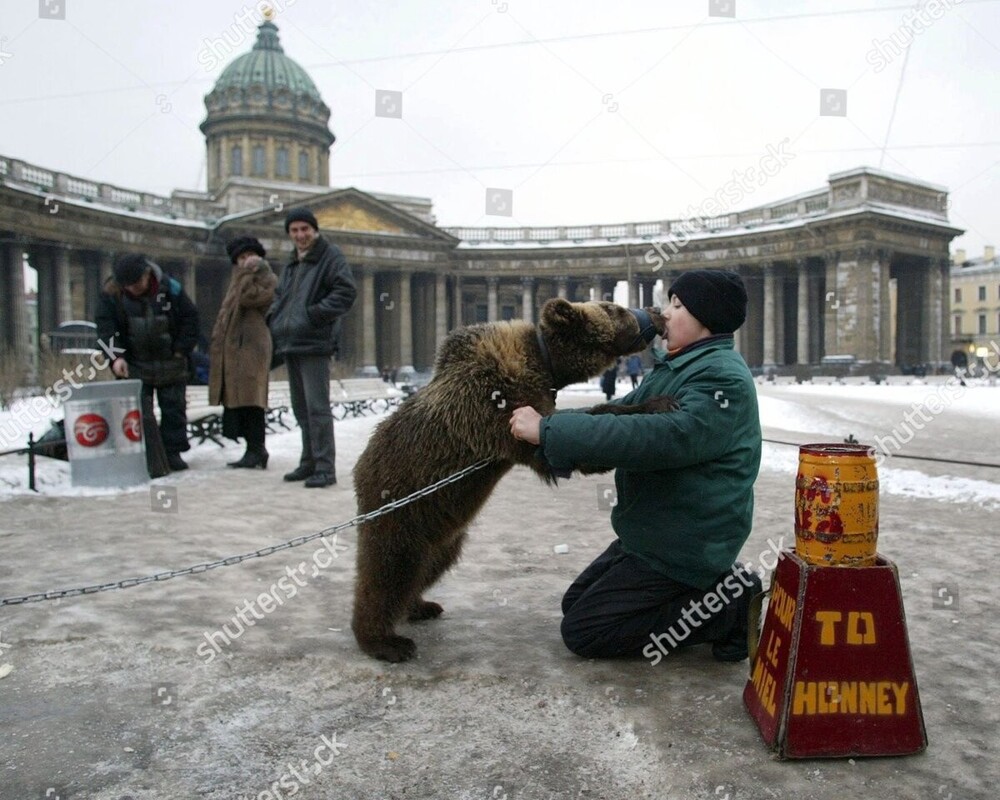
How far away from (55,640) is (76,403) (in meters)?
4.24

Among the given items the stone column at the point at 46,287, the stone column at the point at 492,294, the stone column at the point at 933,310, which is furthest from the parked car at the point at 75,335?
the stone column at the point at 933,310

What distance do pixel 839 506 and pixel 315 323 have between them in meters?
5.77

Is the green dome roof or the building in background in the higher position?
the green dome roof

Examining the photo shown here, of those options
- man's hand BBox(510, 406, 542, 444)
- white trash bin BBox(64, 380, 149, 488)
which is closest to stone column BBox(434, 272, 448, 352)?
white trash bin BBox(64, 380, 149, 488)

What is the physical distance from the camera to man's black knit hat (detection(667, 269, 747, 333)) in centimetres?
303

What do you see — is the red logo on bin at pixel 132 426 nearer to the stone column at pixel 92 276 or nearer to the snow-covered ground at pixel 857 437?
the snow-covered ground at pixel 857 437

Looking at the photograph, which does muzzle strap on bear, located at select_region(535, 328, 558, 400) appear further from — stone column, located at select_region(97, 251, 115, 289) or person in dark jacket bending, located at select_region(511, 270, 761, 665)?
stone column, located at select_region(97, 251, 115, 289)

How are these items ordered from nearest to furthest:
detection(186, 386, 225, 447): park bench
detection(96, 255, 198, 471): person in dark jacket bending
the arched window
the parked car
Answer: detection(96, 255, 198, 471): person in dark jacket bending < detection(186, 386, 225, 447): park bench < the parked car < the arched window

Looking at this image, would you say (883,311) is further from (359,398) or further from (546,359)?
(546,359)

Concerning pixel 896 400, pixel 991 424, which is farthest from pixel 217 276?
pixel 991 424

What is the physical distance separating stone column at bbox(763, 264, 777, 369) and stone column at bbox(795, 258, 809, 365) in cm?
152

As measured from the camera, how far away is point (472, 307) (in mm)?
61406

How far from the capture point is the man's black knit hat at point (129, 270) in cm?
744

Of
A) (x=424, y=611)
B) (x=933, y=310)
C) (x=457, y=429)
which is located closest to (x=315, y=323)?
(x=424, y=611)
